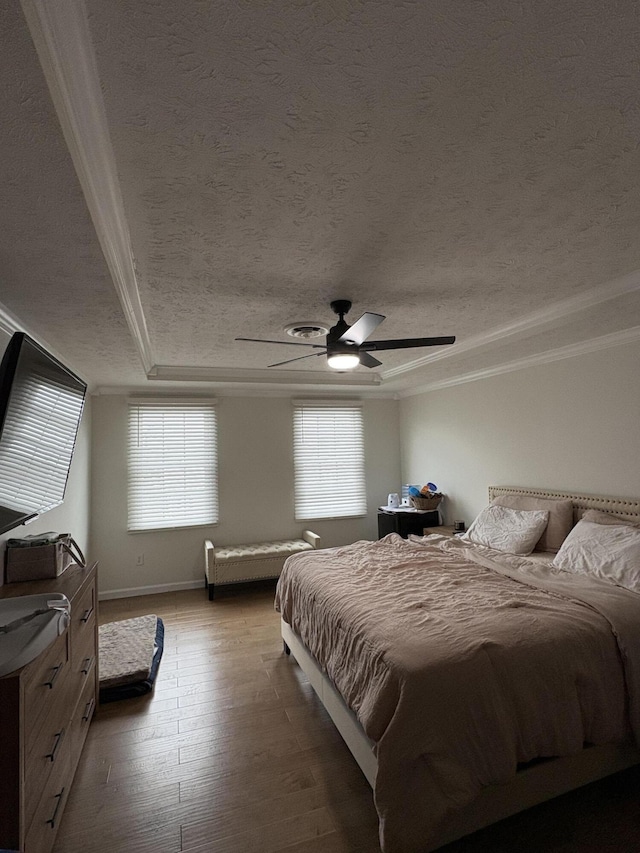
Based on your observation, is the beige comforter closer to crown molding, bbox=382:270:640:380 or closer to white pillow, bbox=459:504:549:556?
white pillow, bbox=459:504:549:556

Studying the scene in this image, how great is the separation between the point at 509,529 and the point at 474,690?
2332 millimetres

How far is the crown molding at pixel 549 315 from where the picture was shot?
262cm

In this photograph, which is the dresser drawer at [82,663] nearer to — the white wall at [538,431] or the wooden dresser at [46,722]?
the wooden dresser at [46,722]

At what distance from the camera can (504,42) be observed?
109 cm

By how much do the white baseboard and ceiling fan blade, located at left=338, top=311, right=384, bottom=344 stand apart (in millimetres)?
4036

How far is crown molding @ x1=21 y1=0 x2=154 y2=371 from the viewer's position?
3.05 feet

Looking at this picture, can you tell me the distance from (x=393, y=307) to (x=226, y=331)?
1.33 meters

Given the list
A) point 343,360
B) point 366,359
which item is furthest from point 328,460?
point 343,360

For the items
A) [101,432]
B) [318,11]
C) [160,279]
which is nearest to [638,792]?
[318,11]

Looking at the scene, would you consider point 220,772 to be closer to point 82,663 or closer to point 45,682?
point 82,663

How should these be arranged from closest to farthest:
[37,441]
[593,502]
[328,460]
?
[37,441] → [593,502] → [328,460]

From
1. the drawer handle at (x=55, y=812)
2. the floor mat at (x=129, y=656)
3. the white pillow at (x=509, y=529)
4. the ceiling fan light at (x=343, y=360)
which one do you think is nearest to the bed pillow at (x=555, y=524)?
the white pillow at (x=509, y=529)

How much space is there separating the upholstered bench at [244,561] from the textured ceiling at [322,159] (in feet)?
9.73

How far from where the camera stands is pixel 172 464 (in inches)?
213
